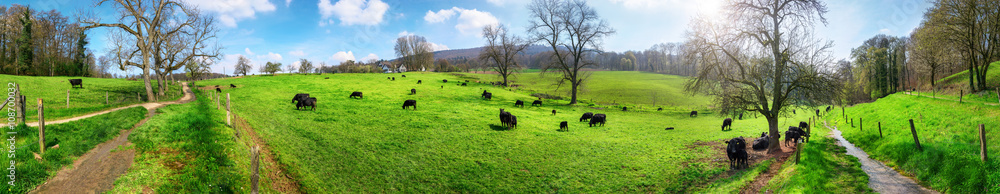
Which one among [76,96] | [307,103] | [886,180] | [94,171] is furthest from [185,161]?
[76,96]

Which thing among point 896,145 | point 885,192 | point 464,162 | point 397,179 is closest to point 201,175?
point 397,179

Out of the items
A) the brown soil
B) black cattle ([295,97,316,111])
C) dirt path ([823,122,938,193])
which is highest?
black cattle ([295,97,316,111])

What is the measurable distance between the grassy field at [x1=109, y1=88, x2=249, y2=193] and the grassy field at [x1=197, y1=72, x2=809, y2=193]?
1752 millimetres

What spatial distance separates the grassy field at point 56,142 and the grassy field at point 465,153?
4677 mm

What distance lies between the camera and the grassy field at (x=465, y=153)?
41.8ft

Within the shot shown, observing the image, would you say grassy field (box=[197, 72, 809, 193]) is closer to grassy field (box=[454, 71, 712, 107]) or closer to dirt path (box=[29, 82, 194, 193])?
dirt path (box=[29, 82, 194, 193])

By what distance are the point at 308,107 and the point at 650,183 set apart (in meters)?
21.7

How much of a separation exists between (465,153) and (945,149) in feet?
54.0

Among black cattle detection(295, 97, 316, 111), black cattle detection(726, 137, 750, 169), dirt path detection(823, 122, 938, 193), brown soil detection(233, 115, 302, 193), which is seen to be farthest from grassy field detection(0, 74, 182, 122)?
dirt path detection(823, 122, 938, 193)

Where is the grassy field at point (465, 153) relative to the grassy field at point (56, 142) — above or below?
below

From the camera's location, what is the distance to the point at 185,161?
10.5m

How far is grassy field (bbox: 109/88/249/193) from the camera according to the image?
8766 mm

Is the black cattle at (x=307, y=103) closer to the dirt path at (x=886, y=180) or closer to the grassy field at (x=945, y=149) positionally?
the dirt path at (x=886, y=180)

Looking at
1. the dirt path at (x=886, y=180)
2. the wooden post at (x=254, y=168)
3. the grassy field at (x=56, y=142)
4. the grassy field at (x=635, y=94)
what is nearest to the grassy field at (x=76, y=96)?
the grassy field at (x=56, y=142)
